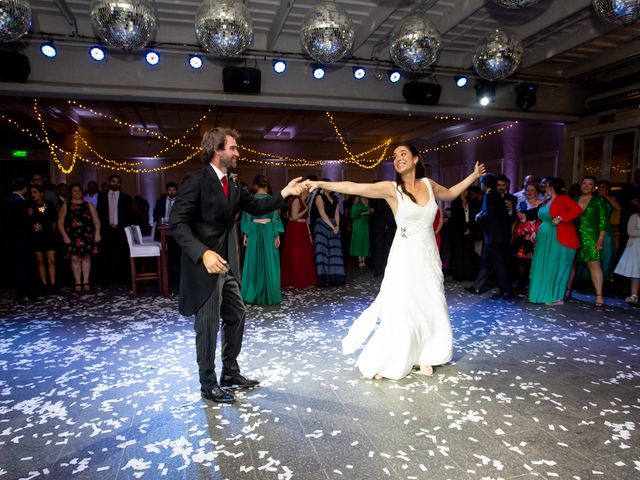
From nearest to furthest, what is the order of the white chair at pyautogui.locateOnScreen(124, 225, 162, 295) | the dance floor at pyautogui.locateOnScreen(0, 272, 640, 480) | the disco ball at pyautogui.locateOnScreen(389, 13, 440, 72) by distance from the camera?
the dance floor at pyautogui.locateOnScreen(0, 272, 640, 480) → the disco ball at pyautogui.locateOnScreen(389, 13, 440, 72) → the white chair at pyautogui.locateOnScreen(124, 225, 162, 295)

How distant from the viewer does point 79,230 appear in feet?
20.6

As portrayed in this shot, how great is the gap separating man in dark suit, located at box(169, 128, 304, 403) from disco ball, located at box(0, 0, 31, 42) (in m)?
2.20

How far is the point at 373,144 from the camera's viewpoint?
51.8 ft

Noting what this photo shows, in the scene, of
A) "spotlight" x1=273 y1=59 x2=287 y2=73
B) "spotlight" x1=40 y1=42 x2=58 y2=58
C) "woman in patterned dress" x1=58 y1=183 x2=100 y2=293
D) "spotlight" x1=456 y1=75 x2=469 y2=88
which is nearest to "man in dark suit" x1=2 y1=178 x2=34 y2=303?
"woman in patterned dress" x1=58 y1=183 x2=100 y2=293

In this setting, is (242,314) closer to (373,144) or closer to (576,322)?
(576,322)

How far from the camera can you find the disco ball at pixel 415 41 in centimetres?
410

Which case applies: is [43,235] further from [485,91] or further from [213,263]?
[485,91]

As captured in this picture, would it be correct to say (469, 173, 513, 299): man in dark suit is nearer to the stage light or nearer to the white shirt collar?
the stage light

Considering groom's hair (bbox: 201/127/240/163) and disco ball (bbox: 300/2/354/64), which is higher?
disco ball (bbox: 300/2/354/64)

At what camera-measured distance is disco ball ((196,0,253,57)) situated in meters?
3.71

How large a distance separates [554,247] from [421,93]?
3.38 m

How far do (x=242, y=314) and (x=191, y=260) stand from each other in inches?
20.9

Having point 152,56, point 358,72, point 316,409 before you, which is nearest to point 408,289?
point 316,409

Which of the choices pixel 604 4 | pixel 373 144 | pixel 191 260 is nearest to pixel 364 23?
pixel 604 4
